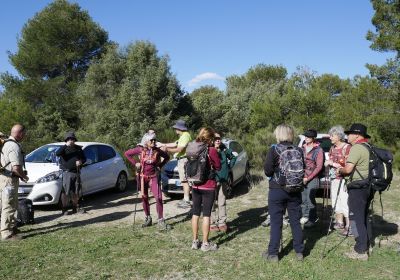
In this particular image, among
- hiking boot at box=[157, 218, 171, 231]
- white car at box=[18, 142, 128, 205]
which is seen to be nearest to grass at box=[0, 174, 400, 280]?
hiking boot at box=[157, 218, 171, 231]

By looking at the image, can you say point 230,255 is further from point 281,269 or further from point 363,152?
point 363,152

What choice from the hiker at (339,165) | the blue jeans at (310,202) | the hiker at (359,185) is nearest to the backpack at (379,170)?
the hiker at (359,185)

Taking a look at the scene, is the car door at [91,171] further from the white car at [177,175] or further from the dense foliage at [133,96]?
the dense foliage at [133,96]

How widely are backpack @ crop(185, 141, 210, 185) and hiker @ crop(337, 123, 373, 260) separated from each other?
1.89 metres

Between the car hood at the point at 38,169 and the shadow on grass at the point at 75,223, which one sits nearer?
the shadow on grass at the point at 75,223

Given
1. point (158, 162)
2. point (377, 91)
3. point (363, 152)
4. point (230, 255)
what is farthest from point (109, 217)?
point (377, 91)

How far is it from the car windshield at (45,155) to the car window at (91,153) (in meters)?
0.73

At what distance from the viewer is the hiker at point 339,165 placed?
6.91 m

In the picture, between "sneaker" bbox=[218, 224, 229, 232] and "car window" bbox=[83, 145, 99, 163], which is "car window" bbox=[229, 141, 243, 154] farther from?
"sneaker" bbox=[218, 224, 229, 232]

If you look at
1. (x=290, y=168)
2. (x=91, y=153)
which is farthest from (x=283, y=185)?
(x=91, y=153)

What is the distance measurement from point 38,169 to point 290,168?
242 inches

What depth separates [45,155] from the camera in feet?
33.8

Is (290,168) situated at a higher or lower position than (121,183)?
higher

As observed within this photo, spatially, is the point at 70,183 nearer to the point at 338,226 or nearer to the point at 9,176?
the point at 9,176
